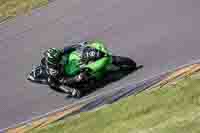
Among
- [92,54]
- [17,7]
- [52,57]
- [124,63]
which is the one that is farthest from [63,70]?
[17,7]

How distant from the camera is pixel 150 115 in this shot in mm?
14055

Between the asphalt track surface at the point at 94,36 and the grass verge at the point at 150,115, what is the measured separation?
1724 millimetres

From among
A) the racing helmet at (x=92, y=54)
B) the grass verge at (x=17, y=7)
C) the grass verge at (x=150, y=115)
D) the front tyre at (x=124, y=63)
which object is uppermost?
the grass verge at (x=17, y=7)

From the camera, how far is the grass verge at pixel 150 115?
1325 cm

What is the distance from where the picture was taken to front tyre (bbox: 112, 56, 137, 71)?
17516 mm

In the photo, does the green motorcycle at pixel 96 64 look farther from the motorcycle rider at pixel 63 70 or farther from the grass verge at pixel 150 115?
the grass verge at pixel 150 115

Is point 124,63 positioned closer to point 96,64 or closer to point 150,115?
point 96,64

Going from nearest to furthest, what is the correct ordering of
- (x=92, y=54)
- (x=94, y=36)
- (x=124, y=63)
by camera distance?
1. (x=92, y=54)
2. (x=124, y=63)
3. (x=94, y=36)

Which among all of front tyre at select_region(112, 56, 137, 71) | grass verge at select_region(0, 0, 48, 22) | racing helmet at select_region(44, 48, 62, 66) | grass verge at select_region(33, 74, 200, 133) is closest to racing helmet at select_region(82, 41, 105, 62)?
front tyre at select_region(112, 56, 137, 71)

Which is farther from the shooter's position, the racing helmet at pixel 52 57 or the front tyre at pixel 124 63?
the front tyre at pixel 124 63

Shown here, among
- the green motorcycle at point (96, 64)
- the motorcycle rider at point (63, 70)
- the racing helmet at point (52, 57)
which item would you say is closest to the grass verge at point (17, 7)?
the green motorcycle at point (96, 64)

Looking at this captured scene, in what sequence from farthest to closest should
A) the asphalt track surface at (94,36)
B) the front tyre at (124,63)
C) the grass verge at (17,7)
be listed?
the grass verge at (17,7), the asphalt track surface at (94,36), the front tyre at (124,63)

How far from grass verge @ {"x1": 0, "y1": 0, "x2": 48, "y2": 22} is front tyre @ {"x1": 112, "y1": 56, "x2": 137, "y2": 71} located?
8.11m

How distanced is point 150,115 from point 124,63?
3.89m
